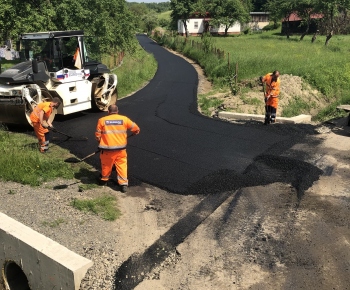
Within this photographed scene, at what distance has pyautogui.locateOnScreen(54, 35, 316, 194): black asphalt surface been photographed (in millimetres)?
7074

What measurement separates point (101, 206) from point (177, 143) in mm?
3281

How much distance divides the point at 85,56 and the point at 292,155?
6546 mm

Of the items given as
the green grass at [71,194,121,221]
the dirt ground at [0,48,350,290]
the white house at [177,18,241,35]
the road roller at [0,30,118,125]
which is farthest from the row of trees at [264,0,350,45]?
the green grass at [71,194,121,221]

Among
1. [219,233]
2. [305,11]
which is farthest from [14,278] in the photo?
[305,11]

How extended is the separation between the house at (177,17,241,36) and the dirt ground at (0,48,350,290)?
51.8m

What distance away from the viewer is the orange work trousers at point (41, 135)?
7.92m

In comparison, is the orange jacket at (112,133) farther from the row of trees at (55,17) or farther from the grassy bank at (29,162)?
the row of trees at (55,17)

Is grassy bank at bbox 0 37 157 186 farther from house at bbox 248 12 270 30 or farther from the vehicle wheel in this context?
house at bbox 248 12 270 30

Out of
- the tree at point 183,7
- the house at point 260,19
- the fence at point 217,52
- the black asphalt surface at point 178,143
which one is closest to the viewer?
the black asphalt surface at point 178,143

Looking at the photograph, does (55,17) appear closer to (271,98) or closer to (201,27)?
(271,98)

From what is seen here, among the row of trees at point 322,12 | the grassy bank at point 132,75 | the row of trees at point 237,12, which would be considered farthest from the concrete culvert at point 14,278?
the row of trees at point 237,12

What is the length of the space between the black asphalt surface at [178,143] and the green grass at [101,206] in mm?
814

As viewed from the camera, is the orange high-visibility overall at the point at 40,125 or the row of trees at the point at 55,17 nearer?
the orange high-visibility overall at the point at 40,125

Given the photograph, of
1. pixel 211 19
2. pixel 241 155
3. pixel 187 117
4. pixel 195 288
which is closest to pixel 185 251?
pixel 195 288
